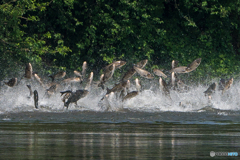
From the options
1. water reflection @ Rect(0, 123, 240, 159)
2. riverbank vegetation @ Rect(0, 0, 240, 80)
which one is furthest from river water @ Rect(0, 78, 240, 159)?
riverbank vegetation @ Rect(0, 0, 240, 80)

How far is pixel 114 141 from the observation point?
9.12 meters

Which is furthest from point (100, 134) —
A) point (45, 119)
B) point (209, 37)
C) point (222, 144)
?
point (209, 37)

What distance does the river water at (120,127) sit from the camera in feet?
26.2

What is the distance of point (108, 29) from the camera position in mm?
24281

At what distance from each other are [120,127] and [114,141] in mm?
2611

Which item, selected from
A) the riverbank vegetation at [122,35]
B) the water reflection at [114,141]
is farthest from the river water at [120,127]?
the riverbank vegetation at [122,35]

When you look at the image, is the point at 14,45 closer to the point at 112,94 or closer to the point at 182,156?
the point at 112,94

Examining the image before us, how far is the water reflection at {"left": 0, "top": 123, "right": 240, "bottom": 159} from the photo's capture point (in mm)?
7733

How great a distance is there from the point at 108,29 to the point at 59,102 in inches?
268

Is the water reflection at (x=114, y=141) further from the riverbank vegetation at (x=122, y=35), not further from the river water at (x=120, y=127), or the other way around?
the riverbank vegetation at (x=122, y=35)

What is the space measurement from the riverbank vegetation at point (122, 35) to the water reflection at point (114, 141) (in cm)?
1102

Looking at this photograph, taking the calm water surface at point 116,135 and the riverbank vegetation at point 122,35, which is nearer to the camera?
the calm water surface at point 116,135

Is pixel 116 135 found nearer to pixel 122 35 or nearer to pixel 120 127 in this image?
pixel 120 127

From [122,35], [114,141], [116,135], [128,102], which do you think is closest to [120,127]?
[116,135]
